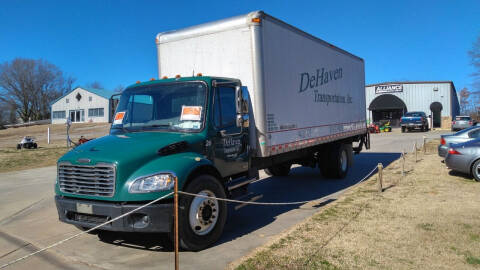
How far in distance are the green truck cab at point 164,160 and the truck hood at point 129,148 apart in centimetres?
1

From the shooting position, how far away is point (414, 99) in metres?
44.1

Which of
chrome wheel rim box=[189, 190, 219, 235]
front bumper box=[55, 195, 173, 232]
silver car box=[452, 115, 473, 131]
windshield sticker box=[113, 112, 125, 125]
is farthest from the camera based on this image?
silver car box=[452, 115, 473, 131]

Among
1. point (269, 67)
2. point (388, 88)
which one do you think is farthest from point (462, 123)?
point (269, 67)

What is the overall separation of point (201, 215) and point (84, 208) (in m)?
1.47

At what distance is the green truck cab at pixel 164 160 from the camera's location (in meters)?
4.23

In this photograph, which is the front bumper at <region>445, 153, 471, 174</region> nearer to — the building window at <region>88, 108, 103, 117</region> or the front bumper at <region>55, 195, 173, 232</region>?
the front bumper at <region>55, 195, 173, 232</region>

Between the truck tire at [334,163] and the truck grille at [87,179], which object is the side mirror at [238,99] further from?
the truck tire at [334,163]

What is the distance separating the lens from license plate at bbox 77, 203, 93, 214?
14.2ft

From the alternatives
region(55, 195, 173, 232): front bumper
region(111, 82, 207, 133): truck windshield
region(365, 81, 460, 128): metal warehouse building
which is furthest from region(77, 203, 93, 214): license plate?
region(365, 81, 460, 128): metal warehouse building

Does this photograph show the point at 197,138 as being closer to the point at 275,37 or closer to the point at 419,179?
the point at 275,37

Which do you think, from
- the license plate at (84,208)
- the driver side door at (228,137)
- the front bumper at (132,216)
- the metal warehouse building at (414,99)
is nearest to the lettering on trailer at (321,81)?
the driver side door at (228,137)

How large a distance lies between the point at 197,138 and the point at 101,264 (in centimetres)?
202

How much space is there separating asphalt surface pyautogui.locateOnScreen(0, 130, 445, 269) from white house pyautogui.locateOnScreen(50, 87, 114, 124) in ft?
168

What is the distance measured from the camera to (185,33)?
22.8ft
